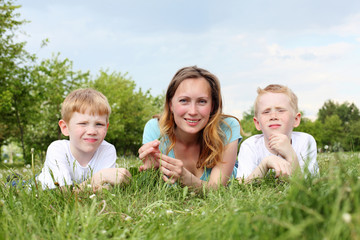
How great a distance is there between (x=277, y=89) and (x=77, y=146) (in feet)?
10.5

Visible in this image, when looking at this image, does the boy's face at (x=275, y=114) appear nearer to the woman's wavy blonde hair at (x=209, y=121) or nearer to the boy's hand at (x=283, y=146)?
the boy's hand at (x=283, y=146)

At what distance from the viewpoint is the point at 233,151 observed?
16.7 feet

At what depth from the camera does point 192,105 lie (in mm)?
4688

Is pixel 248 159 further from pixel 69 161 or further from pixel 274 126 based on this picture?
pixel 69 161

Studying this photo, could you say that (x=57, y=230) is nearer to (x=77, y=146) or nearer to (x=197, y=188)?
(x=197, y=188)

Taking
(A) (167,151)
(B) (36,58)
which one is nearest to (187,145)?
(A) (167,151)

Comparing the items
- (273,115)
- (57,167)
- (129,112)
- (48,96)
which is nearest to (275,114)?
(273,115)

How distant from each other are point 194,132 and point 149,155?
82 cm

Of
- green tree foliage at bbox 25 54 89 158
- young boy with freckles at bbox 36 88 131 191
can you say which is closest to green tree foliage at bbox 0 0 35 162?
green tree foliage at bbox 25 54 89 158

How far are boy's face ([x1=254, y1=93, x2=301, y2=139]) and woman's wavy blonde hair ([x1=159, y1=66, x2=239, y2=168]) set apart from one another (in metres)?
0.62

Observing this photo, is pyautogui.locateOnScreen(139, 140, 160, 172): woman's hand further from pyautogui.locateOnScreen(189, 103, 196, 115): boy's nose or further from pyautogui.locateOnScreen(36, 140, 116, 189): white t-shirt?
pyautogui.locateOnScreen(36, 140, 116, 189): white t-shirt

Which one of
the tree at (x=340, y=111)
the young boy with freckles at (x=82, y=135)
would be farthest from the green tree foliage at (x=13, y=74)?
the tree at (x=340, y=111)

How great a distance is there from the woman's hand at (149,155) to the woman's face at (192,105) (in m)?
0.73

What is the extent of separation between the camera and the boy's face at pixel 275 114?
501cm
